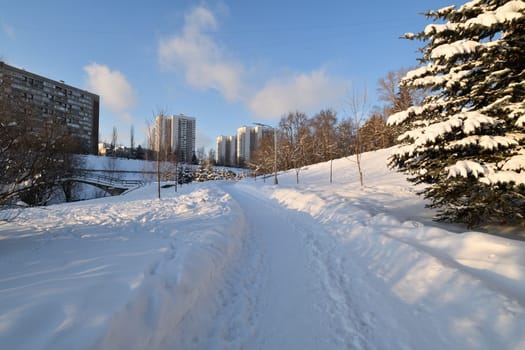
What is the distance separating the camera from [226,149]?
327 feet

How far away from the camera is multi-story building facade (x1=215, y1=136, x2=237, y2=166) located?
Result: 3792 inches

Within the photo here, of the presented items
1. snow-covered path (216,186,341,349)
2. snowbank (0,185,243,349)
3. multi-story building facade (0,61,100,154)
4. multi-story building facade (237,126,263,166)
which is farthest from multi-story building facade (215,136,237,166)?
snow-covered path (216,186,341,349)

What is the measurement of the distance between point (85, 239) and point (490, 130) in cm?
989

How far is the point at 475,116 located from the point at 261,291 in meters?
5.58

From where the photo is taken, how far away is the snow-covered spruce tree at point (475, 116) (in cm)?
438

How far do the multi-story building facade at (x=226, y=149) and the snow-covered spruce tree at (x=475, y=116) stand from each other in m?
90.1

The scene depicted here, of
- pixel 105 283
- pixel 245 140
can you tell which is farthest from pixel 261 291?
pixel 245 140

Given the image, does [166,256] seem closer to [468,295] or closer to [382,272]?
[382,272]

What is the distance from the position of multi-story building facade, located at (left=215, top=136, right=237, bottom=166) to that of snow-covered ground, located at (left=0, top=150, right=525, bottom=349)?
9027 cm

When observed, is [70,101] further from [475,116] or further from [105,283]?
[475,116]

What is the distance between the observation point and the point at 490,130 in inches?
191

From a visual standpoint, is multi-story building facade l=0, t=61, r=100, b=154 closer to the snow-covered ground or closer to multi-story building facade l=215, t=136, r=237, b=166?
multi-story building facade l=215, t=136, r=237, b=166

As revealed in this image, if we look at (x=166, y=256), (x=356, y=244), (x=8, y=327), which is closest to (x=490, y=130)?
(x=356, y=244)

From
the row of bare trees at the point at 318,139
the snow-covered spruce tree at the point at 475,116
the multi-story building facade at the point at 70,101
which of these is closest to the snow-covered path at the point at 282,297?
the snow-covered spruce tree at the point at 475,116
